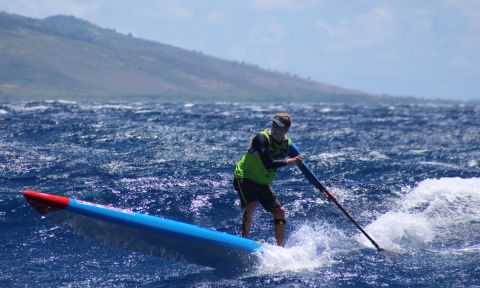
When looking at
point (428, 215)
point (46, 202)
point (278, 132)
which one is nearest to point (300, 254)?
point (278, 132)

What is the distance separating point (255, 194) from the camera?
10117 millimetres

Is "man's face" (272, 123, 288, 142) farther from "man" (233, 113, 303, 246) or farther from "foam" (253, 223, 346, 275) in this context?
"foam" (253, 223, 346, 275)

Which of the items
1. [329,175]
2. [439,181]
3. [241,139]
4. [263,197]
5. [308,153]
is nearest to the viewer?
[263,197]

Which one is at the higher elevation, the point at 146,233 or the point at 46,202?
the point at 46,202

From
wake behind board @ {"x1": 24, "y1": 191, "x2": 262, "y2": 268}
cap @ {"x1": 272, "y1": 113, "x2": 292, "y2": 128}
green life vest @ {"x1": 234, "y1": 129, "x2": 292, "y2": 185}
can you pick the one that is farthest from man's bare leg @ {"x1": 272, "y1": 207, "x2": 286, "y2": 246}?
cap @ {"x1": 272, "y1": 113, "x2": 292, "y2": 128}

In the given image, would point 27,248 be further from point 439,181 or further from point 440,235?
point 439,181

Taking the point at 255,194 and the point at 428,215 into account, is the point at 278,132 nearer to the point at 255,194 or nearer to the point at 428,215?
the point at 255,194

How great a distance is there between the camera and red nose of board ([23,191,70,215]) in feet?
29.3

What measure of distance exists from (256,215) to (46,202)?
503 cm

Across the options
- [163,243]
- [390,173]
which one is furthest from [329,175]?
[163,243]

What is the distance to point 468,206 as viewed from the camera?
13.6m

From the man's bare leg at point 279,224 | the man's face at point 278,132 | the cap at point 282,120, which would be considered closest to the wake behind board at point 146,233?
the man's bare leg at point 279,224

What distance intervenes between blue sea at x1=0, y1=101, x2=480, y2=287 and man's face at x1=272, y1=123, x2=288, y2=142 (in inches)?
68.4

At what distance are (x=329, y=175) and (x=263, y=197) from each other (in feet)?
27.3
